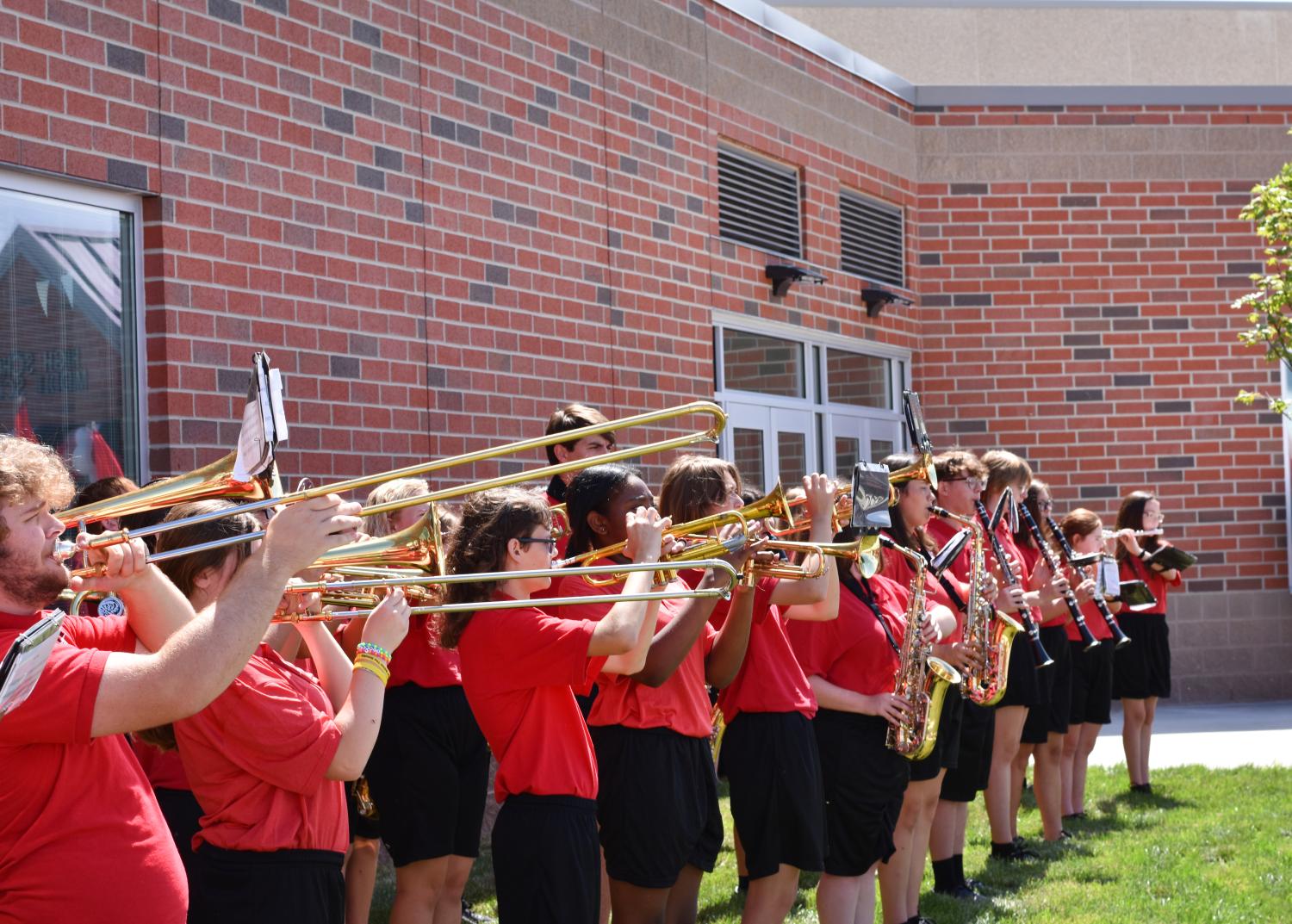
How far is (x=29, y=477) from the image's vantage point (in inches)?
108

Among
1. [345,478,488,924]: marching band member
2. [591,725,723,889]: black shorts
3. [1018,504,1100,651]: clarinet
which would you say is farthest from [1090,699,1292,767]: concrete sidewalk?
[591,725,723,889]: black shorts

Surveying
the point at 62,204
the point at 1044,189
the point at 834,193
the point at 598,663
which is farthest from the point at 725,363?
the point at 598,663

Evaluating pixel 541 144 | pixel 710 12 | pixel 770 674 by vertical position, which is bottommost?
pixel 770 674

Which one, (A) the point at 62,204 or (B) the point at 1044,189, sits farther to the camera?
(B) the point at 1044,189

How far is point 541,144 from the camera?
8719mm

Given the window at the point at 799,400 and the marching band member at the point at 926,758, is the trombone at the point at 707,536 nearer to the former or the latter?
the marching band member at the point at 926,758

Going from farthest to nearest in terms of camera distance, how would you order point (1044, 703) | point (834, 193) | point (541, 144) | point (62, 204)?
1. point (834, 193)
2. point (541, 144)
3. point (1044, 703)
4. point (62, 204)

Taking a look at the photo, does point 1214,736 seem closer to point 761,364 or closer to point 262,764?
point 761,364

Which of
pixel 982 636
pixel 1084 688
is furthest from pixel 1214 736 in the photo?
pixel 982 636

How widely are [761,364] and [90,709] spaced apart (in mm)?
8654

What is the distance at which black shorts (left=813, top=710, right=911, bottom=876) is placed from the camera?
5.40 meters

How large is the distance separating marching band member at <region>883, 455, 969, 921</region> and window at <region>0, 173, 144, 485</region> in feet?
10.2

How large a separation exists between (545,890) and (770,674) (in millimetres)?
1326

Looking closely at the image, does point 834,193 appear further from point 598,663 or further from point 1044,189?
point 598,663
